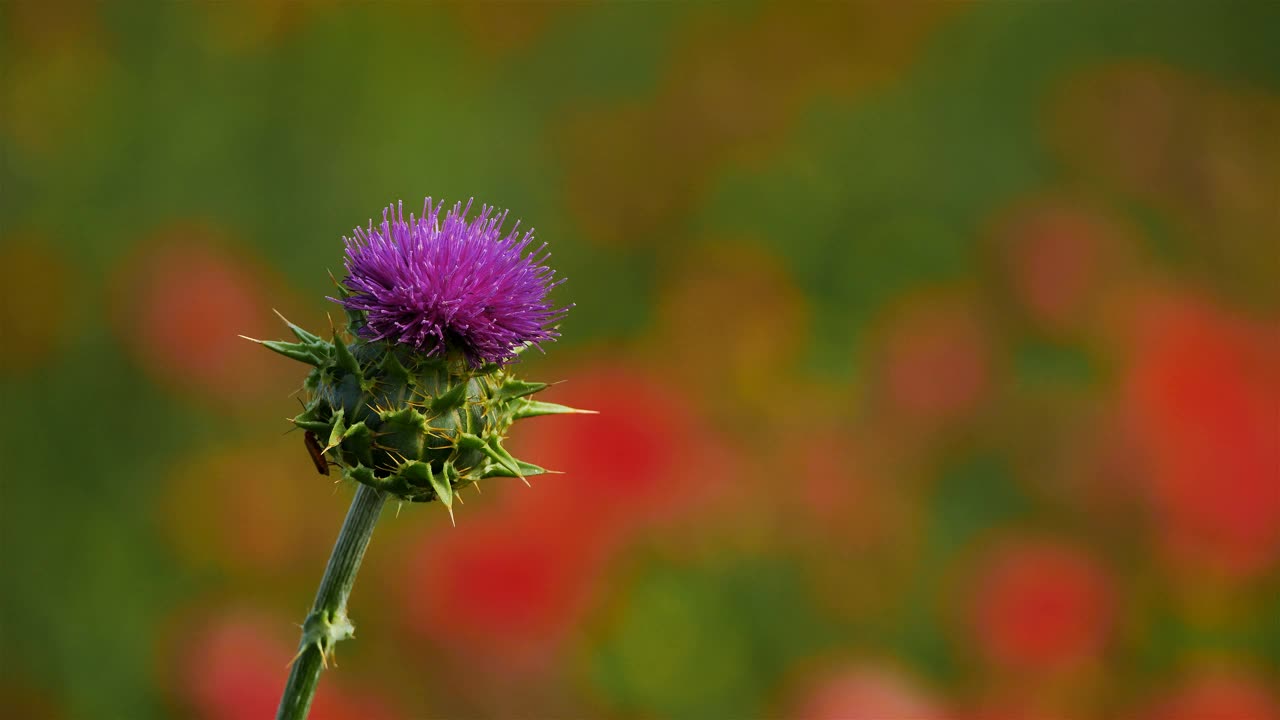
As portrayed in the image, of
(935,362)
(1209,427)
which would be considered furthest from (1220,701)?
(935,362)

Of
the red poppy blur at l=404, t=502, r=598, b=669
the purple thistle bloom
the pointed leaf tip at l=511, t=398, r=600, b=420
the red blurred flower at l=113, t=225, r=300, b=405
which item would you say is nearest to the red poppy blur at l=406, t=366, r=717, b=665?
the red poppy blur at l=404, t=502, r=598, b=669

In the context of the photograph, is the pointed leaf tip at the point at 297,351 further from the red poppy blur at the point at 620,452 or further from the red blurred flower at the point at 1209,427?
the red blurred flower at the point at 1209,427

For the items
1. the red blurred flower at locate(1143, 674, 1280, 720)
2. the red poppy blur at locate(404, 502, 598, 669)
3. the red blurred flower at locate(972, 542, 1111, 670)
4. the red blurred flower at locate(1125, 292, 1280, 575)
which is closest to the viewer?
the red poppy blur at locate(404, 502, 598, 669)

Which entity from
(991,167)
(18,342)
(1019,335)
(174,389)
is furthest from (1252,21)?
(18,342)

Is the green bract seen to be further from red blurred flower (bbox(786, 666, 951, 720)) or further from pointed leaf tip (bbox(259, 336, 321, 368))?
red blurred flower (bbox(786, 666, 951, 720))

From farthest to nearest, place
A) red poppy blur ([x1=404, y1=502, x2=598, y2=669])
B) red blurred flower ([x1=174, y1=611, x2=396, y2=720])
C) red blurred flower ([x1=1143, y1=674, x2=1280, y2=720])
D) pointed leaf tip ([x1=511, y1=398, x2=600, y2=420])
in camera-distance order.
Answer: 1. red blurred flower ([x1=1143, y1=674, x2=1280, y2=720])
2. red poppy blur ([x1=404, y1=502, x2=598, y2=669])
3. red blurred flower ([x1=174, y1=611, x2=396, y2=720])
4. pointed leaf tip ([x1=511, y1=398, x2=600, y2=420])

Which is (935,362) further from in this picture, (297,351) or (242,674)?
(297,351)

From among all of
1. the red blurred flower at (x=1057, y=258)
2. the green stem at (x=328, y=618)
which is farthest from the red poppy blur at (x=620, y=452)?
the green stem at (x=328, y=618)

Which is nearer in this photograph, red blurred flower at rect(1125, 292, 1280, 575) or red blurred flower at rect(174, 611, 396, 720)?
red blurred flower at rect(174, 611, 396, 720)
